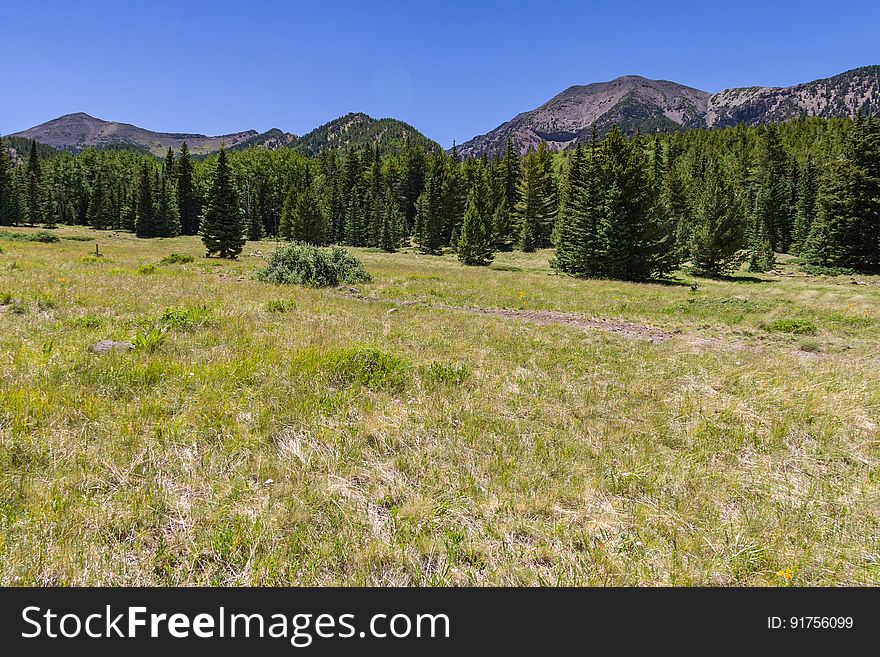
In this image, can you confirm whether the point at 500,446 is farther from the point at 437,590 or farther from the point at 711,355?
the point at 711,355

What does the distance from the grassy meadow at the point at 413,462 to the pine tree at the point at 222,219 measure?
34805 mm

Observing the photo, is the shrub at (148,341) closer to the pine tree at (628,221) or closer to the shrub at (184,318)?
the shrub at (184,318)

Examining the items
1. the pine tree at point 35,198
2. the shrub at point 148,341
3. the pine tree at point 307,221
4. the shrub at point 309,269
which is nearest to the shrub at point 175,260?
the shrub at point 309,269

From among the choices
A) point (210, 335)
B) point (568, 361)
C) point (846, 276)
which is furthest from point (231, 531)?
point (846, 276)

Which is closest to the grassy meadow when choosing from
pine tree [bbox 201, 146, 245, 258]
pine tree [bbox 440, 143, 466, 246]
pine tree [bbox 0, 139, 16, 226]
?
pine tree [bbox 201, 146, 245, 258]

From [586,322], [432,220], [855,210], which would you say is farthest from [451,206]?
[586,322]

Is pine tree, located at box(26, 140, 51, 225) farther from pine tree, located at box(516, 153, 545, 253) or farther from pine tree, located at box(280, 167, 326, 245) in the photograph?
pine tree, located at box(516, 153, 545, 253)

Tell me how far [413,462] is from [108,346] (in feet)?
21.6

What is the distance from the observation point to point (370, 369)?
23.1ft

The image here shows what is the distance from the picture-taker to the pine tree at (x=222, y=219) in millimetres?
41188

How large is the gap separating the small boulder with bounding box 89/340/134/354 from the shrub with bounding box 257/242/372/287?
14147mm

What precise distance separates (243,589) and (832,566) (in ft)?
13.7

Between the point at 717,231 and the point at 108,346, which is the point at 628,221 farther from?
the point at 108,346

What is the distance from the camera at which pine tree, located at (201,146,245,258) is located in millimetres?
41188
